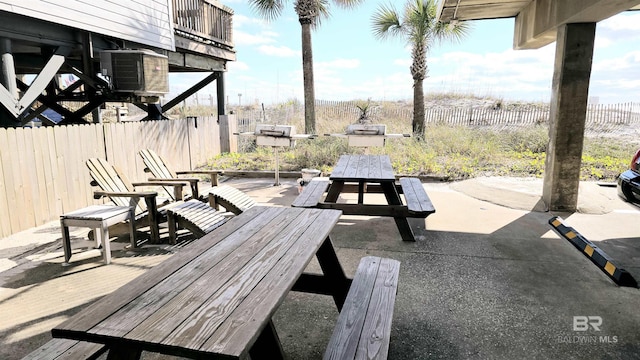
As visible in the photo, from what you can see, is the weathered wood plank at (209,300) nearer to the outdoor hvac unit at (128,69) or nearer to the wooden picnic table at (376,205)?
the wooden picnic table at (376,205)

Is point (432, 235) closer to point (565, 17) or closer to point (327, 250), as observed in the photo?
point (327, 250)

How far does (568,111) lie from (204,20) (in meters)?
8.86

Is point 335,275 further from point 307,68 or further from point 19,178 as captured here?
point 307,68

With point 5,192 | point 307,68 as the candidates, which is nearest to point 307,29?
point 307,68

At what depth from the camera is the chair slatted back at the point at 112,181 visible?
471 centimetres

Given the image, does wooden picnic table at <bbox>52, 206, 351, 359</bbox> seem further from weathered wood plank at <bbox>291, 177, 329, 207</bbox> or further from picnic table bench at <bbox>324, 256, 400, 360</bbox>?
weathered wood plank at <bbox>291, 177, 329, 207</bbox>

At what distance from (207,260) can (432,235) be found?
11.4 feet

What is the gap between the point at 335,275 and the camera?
2.88 m

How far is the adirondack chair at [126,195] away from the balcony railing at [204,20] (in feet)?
19.9

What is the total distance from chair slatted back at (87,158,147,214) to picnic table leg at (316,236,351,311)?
2.92 m

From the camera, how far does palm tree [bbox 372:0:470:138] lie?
452 inches

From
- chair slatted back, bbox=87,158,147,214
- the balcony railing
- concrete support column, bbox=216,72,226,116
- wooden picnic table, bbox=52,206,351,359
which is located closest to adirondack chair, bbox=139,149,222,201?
chair slatted back, bbox=87,158,147,214

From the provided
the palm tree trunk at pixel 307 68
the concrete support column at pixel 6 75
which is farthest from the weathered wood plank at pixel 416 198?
the palm tree trunk at pixel 307 68

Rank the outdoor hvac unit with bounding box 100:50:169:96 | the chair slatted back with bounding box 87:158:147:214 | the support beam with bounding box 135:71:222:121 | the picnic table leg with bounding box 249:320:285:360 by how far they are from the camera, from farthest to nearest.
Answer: the support beam with bounding box 135:71:222:121, the outdoor hvac unit with bounding box 100:50:169:96, the chair slatted back with bounding box 87:158:147:214, the picnic table leg with bounding box 249:320:285:360
